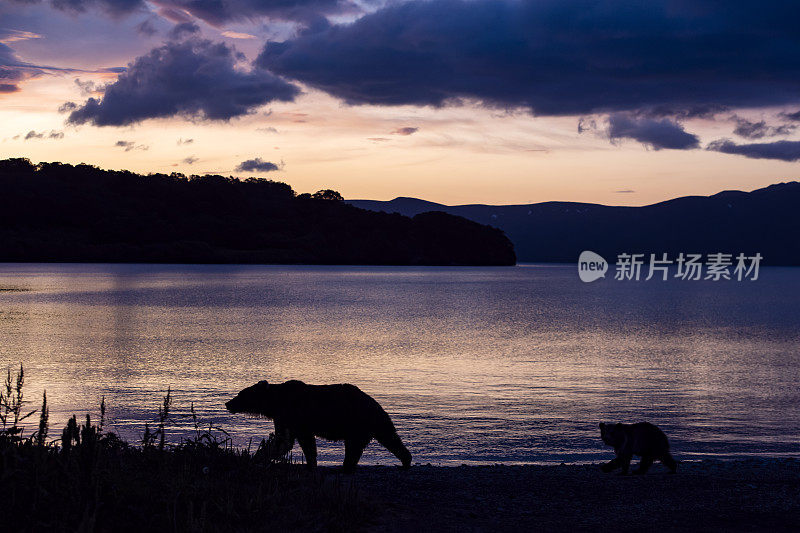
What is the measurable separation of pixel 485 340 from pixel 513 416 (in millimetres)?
29379

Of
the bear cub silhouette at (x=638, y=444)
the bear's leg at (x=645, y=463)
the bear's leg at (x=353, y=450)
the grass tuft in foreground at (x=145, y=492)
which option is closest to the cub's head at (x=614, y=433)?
the bear cub silhouette at (x=638, y=444)

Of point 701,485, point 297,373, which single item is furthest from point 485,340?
point 701,485

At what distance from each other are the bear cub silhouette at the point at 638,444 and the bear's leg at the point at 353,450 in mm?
4726

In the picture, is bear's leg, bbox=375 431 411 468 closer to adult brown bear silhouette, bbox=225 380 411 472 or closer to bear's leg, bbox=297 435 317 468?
adult brown bear silhouette, bbox=225 380 411 472

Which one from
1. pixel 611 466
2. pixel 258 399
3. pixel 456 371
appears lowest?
pixel 456 371

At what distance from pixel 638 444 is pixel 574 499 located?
3.04m

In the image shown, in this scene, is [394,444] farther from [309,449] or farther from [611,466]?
[611,466]

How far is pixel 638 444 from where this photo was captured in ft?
43.0

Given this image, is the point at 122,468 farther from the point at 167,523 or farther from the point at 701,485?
the point at 701,485

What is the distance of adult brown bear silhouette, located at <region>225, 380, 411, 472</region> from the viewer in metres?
10.9

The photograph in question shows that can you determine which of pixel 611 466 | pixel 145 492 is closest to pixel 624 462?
pixel 611 466

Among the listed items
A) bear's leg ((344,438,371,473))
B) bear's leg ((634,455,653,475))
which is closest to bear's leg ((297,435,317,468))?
bear's leg ((344,438,371,473))

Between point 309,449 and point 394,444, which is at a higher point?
point 394,444

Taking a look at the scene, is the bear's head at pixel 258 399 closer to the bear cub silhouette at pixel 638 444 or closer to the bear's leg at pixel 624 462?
the bear cub silhouette at pixel 638 444
